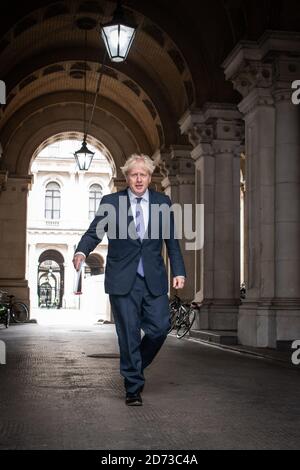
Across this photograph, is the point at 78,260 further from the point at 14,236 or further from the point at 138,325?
the point at 14,236

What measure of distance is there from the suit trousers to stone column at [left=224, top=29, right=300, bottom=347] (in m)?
6.56

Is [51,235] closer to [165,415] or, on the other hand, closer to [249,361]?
[249,361]

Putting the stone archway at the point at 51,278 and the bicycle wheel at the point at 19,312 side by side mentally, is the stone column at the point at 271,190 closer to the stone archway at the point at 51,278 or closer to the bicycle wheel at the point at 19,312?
the bicycle wheel at the point at 19,312

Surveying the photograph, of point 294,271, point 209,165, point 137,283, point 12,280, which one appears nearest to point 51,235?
point 12,280

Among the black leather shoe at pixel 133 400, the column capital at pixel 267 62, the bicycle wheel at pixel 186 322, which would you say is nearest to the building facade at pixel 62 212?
the bicycle wheel at pixel 186 322

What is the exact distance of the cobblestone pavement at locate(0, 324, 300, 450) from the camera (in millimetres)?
4875

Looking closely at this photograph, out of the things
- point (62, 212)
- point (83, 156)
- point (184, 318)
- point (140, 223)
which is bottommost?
point (184, 318)

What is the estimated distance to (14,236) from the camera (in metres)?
27.8

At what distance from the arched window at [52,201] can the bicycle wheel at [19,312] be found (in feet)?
132

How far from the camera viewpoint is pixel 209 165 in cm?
1855

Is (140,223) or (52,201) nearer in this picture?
(140,223)

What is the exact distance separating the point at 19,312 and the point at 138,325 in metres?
19.7

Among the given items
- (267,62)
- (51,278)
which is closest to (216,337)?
(267,62)
